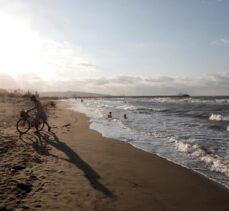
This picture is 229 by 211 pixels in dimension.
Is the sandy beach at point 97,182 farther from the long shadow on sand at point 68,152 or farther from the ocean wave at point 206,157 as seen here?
the ocean wave at point 206,157

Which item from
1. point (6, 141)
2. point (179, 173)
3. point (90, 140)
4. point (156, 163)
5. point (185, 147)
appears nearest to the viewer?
point (179, 173)

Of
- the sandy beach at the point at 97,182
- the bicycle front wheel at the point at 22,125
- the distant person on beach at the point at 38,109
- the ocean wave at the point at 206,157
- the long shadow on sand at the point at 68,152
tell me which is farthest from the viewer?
the distant person on beach at the point at 38,109

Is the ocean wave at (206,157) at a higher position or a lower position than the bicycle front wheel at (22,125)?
lower

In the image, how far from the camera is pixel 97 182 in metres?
7.80

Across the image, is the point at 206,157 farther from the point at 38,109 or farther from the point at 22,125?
the point at 22,125

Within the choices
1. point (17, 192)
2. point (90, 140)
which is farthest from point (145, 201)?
point (90, 140)

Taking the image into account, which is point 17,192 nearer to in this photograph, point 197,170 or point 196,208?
point 196,208

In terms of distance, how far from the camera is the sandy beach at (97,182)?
20.9ft

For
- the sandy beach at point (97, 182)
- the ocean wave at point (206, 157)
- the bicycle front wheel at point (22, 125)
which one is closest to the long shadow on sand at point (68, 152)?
the sandy beach at point (97, 182)

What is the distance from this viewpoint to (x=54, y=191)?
6.89m

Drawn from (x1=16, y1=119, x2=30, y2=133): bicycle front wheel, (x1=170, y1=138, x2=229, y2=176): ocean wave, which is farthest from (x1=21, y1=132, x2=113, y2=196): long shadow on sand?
(x1=170, y1=138, x2=229, y2=176): ocean wave

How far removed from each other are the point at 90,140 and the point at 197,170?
20.8ft

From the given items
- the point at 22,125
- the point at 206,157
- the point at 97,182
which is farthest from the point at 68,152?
the point at 22,125

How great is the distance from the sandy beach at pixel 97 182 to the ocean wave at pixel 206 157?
43.4 inches
